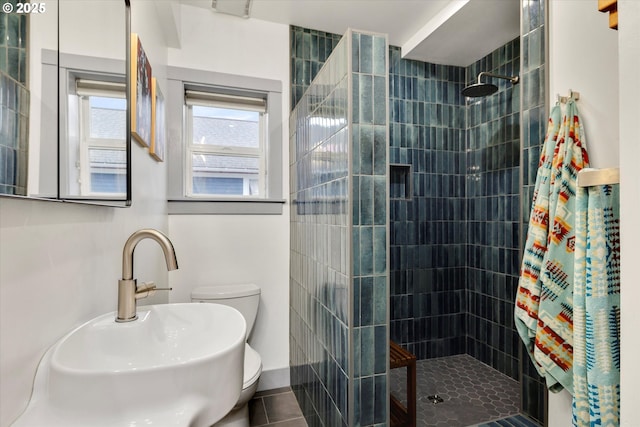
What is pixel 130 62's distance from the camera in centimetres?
126

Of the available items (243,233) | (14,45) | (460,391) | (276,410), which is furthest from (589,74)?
(276,410)

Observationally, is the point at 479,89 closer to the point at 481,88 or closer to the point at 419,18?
the point at 481,88

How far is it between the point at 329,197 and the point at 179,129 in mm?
1318

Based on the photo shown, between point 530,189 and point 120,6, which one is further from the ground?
point 120,6

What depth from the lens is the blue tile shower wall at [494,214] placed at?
2449 millimetres

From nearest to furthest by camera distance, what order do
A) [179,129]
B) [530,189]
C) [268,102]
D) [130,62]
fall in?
[130,62], [530,189], [179,129], [268,102]

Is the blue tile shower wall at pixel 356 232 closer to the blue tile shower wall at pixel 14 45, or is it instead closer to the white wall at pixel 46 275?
the white wall at pixel 46 275

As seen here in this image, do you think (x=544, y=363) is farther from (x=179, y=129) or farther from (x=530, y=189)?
(x=179, y=129)

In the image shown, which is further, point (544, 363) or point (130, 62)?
point (130, 62)

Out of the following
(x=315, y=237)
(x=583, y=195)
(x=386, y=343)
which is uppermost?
(x=583, y=195)

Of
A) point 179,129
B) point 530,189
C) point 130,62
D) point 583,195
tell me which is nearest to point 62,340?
point 130,62

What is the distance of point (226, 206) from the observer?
2.30 m

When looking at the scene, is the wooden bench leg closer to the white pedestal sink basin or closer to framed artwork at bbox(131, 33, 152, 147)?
the white pedestal sink basin

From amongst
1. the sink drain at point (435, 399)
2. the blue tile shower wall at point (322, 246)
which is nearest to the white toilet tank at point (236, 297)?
the blue tile shower wall at point (322, 246)
